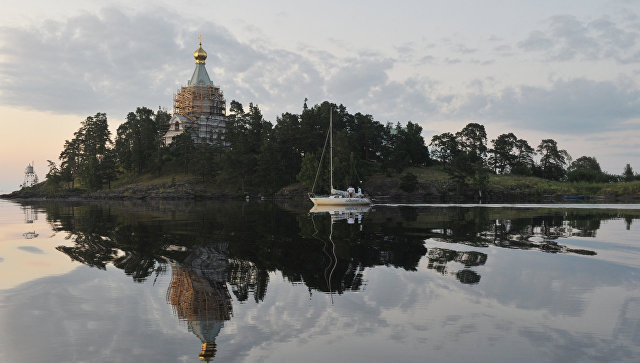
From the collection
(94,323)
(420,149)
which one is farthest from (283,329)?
(420,149)

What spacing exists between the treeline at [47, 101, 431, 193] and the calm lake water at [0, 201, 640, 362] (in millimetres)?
71102

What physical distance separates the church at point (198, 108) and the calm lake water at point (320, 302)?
11084cm

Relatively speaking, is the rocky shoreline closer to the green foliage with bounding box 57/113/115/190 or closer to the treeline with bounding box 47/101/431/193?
the treeline with bounding box 47/101/431/193

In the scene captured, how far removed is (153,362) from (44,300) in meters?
6.07

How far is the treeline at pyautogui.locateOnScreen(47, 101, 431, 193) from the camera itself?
99.8 metres

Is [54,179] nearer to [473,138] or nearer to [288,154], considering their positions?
[288,154]

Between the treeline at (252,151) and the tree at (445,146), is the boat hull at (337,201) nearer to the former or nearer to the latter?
the treeline at (252,151)

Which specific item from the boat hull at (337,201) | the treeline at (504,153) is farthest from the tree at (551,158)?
the boat hull at (337,201)

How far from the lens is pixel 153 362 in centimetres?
732

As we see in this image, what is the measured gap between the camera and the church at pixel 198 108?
126125 millimetres

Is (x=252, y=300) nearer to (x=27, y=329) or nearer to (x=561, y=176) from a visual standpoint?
(x=27, y=329)

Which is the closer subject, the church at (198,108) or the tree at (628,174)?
the tree at (628,174)

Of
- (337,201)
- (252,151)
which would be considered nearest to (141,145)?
(252,151)

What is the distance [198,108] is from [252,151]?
106 ft
